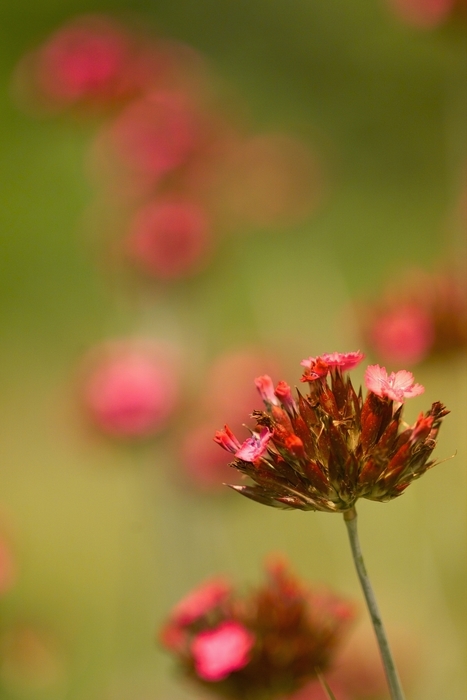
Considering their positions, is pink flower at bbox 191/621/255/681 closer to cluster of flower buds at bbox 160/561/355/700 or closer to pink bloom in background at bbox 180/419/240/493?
cluster of flower buds at bbox 160/561/355/700

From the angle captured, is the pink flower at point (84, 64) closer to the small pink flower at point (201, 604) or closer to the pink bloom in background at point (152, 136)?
the pink bloom in background at point (152, 136)

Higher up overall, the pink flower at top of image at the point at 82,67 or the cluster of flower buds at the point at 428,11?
the pink flower at top of image at the point at 82,67

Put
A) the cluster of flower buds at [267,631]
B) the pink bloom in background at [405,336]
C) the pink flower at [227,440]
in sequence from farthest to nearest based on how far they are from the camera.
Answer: the pink bloom in background at [405,336], the cluster of flower buds at [267,631], the pink flower at [227,440]

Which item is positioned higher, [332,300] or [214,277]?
[332,300]

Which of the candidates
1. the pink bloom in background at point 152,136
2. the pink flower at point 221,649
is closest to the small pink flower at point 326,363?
the pink flower at point 221,649

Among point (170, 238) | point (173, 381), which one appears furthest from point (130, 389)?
point (170, 238)

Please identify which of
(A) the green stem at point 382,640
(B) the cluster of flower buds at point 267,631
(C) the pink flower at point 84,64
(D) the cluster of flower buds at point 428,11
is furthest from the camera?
(C) the pink flower at point 84,64

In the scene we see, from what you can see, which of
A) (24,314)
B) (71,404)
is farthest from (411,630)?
(24,314)

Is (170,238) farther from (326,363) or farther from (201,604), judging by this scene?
(326,363)

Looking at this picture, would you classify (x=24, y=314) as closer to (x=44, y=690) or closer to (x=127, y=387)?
(x=127, y=387)
